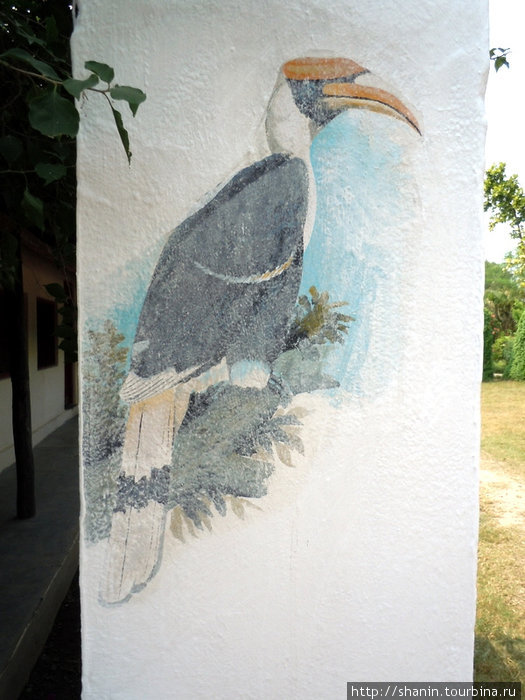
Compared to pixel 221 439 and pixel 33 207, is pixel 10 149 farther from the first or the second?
pixel 221 439

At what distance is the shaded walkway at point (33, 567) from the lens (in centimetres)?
263

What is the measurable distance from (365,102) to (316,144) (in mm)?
221

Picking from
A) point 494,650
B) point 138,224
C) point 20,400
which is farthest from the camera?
point 20,400

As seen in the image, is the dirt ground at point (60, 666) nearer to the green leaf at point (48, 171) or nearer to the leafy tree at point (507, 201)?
the green leaf at point (48, 171)

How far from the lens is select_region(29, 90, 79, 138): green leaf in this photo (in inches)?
53.1

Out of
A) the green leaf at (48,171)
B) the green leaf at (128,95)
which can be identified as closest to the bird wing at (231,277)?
the green leaf at (48,171)

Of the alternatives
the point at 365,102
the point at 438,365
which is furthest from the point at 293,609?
the point at 365,102

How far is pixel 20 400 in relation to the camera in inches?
166

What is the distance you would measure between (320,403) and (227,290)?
508mm

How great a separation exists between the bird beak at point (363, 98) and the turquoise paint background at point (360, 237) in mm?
30

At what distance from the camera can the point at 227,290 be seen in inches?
73.8

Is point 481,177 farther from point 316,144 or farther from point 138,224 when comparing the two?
point 138,224

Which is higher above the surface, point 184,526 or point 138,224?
A: point 138,224

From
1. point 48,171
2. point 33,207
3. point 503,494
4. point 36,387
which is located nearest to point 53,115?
point 48,171
